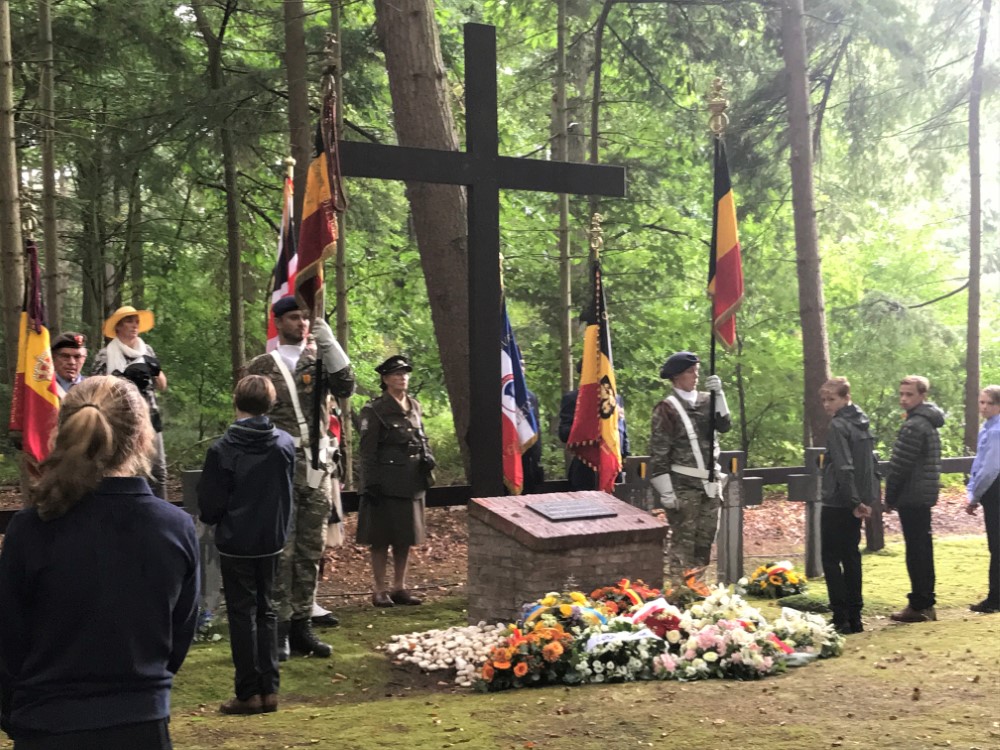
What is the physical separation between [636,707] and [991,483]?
4.91m

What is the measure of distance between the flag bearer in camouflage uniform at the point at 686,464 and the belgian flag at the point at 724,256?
48 cm

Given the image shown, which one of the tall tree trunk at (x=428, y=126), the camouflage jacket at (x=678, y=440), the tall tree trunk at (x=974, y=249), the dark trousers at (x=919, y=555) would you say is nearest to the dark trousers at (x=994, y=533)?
the dark trousers at (x=919, y=555)

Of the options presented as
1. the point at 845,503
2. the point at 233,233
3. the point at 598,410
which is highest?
the point at 233,233

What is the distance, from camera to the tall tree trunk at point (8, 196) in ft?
28.2

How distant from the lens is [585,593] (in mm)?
A: 7707

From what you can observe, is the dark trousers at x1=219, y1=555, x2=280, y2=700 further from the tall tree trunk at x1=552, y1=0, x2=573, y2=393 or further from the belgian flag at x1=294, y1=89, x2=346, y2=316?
the tall tree trunk at x1=552, y1=0, x2=573, y2=393

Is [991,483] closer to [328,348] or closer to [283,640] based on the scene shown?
[328,348]

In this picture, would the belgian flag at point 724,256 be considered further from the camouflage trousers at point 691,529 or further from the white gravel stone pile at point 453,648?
the white gravel stone pile at point 453,648

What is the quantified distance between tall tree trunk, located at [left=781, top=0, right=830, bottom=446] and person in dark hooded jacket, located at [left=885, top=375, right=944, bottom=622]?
5416mm

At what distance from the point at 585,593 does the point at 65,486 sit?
516cm

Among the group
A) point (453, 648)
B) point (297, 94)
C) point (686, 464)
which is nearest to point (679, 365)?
point (686, 464)

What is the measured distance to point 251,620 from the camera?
6156mm

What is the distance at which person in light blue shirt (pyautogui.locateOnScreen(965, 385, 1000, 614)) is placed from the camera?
30.8 ft

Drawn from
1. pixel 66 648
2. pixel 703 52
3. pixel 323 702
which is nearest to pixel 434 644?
pixel 323 702
